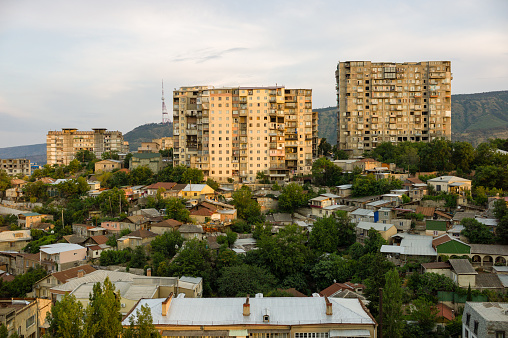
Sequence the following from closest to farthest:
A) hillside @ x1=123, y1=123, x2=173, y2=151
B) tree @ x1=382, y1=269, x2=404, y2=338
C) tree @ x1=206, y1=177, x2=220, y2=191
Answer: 1. tree @ x1=382, y1=269, x2=404, y2=338
2. tree @ x1=206, y1=177, x2=220, y2=191
3. hillside @ x1=123, y1=123, x2=173, y2=151

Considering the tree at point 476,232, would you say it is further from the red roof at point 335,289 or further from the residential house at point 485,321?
the red roof at point 335,289

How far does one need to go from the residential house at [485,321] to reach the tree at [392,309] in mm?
2710

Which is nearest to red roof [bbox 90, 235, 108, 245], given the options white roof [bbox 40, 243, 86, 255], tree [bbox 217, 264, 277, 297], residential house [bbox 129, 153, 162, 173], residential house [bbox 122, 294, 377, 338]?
white roof [bbox 40, 243, 86, 255]

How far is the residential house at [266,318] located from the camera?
50.5 feet

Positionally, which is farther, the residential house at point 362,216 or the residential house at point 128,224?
the residential house at point 128,224

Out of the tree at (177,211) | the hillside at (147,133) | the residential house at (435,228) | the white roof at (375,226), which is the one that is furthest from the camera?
the hillside at (147,133)

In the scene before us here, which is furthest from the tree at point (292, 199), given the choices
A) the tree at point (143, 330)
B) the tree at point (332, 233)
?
the tree at point (143, 330)

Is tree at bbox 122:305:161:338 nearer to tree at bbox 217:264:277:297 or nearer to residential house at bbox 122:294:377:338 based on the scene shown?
Answer: residential house at bbox 122:294:377:338

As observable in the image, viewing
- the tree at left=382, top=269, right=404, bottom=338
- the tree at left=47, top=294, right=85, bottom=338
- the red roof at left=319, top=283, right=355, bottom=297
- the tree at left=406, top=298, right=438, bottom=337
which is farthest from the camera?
the red roof at left=319, top=283, right=355, bottom=297

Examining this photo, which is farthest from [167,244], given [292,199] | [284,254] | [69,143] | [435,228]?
[69,143]

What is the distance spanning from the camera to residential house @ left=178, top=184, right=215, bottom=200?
131 feet

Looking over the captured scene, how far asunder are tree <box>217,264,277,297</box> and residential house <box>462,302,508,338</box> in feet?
33.1

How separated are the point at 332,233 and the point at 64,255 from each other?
18.9 meters

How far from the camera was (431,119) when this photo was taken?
57.0 metres
